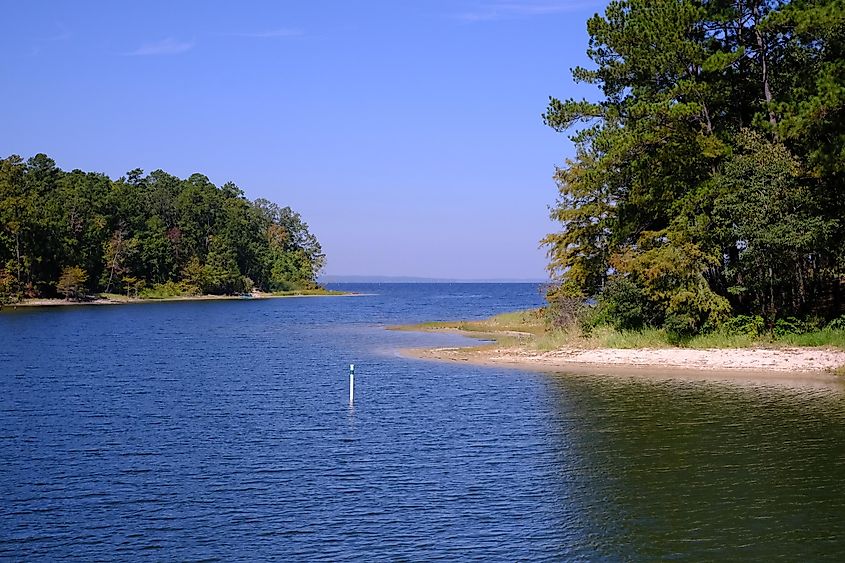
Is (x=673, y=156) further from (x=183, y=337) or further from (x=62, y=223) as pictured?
(x=62, y=223)

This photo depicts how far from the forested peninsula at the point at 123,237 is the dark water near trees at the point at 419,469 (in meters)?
89.8

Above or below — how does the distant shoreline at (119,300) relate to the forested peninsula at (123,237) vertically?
below

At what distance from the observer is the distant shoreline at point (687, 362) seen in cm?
3375

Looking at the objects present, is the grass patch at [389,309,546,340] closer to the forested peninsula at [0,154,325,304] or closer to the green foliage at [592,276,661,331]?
the green foliage at [592,276,661,331]

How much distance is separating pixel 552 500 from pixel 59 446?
13.1 metres

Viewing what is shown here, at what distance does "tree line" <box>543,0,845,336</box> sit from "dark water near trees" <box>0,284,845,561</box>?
8064 millimetres

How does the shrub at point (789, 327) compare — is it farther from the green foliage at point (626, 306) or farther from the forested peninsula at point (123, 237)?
the forested peninsula at point (123, 237)

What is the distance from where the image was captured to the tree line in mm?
35781

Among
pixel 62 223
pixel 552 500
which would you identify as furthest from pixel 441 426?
pixel 62 223

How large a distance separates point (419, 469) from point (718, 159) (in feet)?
87.8

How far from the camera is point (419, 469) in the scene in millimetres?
19484

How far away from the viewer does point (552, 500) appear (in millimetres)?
16875

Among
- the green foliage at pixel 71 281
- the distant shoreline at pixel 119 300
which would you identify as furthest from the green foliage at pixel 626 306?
the green foliage at pixel 71 281

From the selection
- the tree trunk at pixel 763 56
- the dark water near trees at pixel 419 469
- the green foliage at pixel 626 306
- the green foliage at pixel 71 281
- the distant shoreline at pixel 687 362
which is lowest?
the dark water near trees at pixel 419 469
